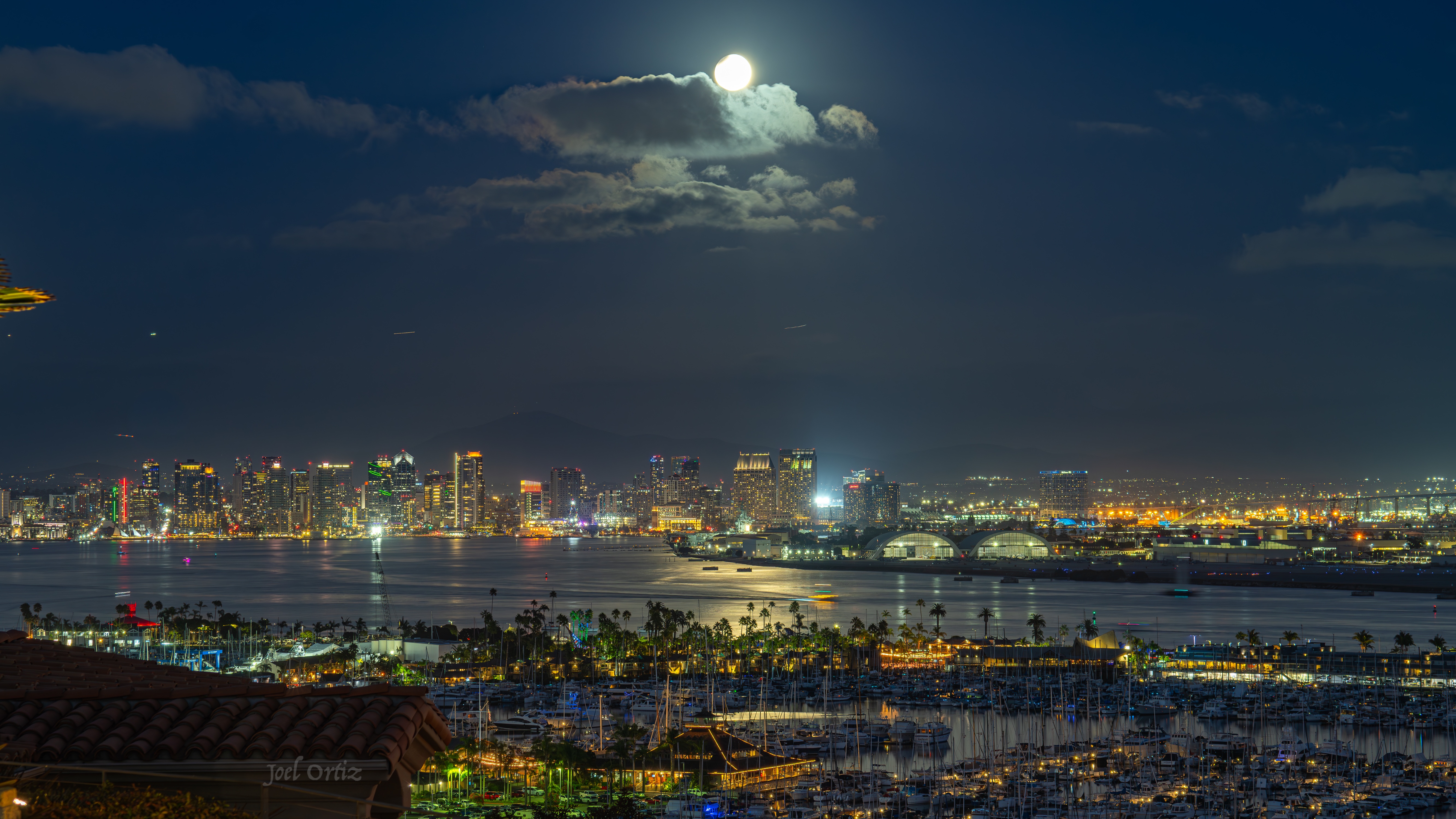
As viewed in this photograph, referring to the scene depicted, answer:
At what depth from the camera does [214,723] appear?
5.10m

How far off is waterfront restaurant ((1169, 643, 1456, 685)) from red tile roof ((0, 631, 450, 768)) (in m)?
31.1

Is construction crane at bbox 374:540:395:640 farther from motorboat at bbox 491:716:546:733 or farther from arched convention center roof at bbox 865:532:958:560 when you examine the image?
arched convention center roof at bbox 865:532:958:560

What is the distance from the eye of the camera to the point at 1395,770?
21.4 metres

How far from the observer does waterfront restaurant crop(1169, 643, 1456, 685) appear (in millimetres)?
32250

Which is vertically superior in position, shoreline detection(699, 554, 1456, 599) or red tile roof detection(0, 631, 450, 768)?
red tile roof detection(0, 631, 450, 768)

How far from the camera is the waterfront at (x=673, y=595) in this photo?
5322 cm

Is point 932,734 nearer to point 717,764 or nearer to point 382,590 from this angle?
point 717,764

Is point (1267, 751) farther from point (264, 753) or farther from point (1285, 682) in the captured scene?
point (264, 753)

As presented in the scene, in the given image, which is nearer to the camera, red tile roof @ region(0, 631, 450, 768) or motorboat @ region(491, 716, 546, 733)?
red tile roof @ region(0, 631, 450, 768)

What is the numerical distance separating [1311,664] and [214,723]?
35.2m

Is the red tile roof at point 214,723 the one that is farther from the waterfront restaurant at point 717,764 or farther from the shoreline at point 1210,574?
the shoreline at point 1210,574

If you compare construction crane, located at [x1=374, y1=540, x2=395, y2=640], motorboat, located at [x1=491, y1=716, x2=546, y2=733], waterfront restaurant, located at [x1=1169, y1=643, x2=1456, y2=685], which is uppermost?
waterfront restaurant, located at [x1=1169, y1=643, x2=1456, y2=685]

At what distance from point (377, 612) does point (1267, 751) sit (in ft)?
148

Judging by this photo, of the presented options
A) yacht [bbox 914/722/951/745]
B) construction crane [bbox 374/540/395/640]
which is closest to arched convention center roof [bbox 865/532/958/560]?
construction crane [bbox 374/540/395/640]
